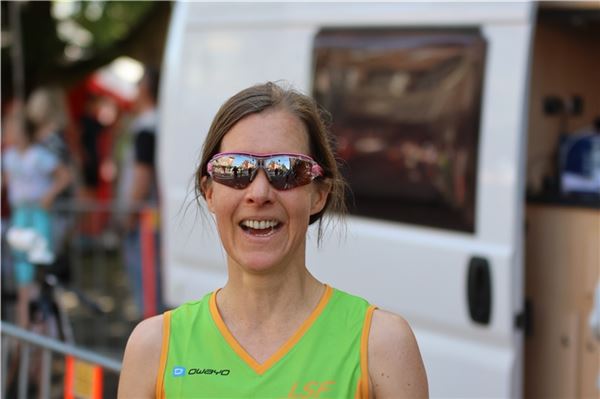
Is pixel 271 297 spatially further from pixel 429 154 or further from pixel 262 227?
pixel 429 154

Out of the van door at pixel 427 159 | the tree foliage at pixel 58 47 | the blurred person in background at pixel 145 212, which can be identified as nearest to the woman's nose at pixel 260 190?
the van door at pixel 427 159

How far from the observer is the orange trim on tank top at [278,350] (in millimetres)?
1860

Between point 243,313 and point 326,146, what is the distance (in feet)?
1.21

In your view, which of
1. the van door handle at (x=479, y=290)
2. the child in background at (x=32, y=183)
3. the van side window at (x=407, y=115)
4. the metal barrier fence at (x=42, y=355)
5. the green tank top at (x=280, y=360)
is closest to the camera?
the green tank top at (x=280, y=360)

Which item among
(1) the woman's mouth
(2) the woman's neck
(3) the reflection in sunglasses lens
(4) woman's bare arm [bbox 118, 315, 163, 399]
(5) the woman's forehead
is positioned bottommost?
(4) woman's bare arm [bbox 118, 315, 163, 399]

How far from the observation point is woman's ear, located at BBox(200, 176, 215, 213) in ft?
6.62

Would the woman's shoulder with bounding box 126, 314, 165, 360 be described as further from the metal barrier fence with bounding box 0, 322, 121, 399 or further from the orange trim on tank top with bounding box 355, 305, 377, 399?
the metal barrier fence with bounding box 0, 322, 121, 399

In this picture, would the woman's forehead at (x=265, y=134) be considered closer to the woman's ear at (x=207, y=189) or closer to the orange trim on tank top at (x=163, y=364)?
the woman's ear at (x=207, y=189)

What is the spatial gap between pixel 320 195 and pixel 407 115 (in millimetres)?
2293

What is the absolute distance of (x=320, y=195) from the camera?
2.03 m

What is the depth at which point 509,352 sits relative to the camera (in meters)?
3.82

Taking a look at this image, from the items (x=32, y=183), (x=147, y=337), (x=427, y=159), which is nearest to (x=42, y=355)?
(x=427, y=159)

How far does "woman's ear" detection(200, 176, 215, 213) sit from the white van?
165cm

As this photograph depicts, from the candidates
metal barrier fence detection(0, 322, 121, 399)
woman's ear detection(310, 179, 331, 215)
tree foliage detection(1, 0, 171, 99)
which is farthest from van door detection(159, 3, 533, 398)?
tree foliage detection(1, 0, 171, 99)
